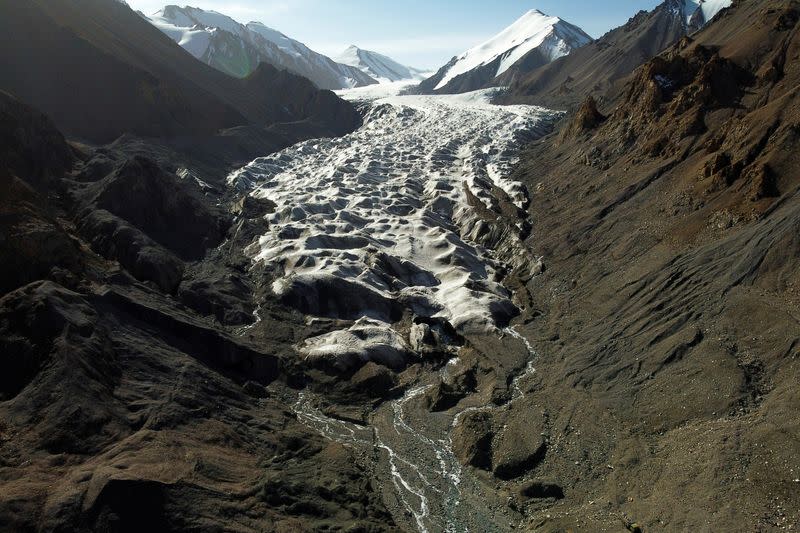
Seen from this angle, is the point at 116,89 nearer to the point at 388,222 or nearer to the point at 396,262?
the point at 388,222

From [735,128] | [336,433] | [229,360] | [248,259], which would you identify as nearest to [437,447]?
[336,433]

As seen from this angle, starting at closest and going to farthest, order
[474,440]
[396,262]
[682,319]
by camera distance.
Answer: [474,440] → [682,319] → [396,262]

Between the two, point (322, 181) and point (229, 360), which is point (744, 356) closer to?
point (229, 360)

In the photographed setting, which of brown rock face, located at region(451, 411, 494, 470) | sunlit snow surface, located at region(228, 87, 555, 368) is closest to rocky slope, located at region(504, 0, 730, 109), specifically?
sunlit snow surface, located at region(228, 87, 555, 368)

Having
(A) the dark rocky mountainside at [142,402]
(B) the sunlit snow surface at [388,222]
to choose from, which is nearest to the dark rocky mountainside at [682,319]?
(B) the sunlit snow surface at [388,222]

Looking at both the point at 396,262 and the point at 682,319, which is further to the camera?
the point at 396,262

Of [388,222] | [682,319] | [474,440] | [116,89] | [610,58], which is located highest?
[610,58]

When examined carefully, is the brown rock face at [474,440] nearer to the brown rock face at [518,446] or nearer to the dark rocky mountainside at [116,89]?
the brown rock face at [518,446]

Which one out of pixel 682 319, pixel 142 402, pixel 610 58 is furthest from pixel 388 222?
pixel 610 58
